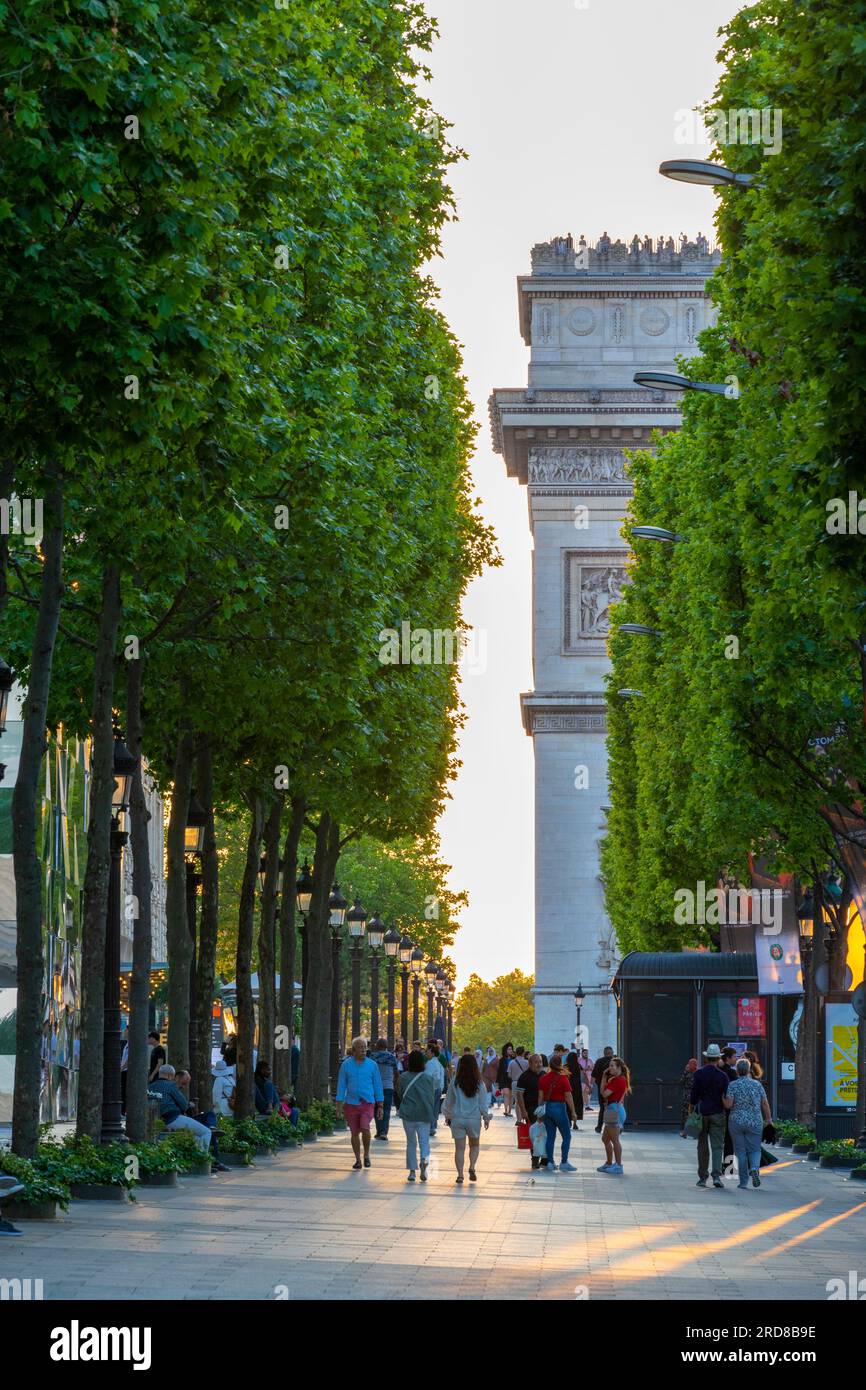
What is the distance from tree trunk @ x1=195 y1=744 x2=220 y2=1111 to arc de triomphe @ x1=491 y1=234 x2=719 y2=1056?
59.5m

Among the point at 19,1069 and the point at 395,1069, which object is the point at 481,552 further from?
the point at 19,1069

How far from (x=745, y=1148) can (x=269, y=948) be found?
10713mm

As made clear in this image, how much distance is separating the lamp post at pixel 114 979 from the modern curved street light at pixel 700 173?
30.5ft

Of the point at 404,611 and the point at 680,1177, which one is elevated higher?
the point at 404,611

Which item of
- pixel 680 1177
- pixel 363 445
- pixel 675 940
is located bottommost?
pixel 680 1177

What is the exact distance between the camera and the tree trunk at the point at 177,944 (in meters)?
32.1

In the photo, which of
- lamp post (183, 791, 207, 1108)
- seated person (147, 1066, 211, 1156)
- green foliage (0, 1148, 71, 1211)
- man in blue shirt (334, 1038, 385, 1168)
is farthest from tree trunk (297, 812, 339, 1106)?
green foliage (0, 1148, 71, 1211)

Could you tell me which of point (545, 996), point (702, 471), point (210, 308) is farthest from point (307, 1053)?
point (545, 996)

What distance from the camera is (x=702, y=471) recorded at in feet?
120

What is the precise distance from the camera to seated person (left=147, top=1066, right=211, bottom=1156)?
31328 millimetres

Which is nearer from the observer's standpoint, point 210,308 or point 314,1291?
point 314,1291

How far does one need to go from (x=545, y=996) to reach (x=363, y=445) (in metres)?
68.5

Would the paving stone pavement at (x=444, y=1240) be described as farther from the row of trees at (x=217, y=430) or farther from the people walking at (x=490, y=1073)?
the people walking at (x=490, y=1073)

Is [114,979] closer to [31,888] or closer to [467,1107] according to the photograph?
[31,888]
